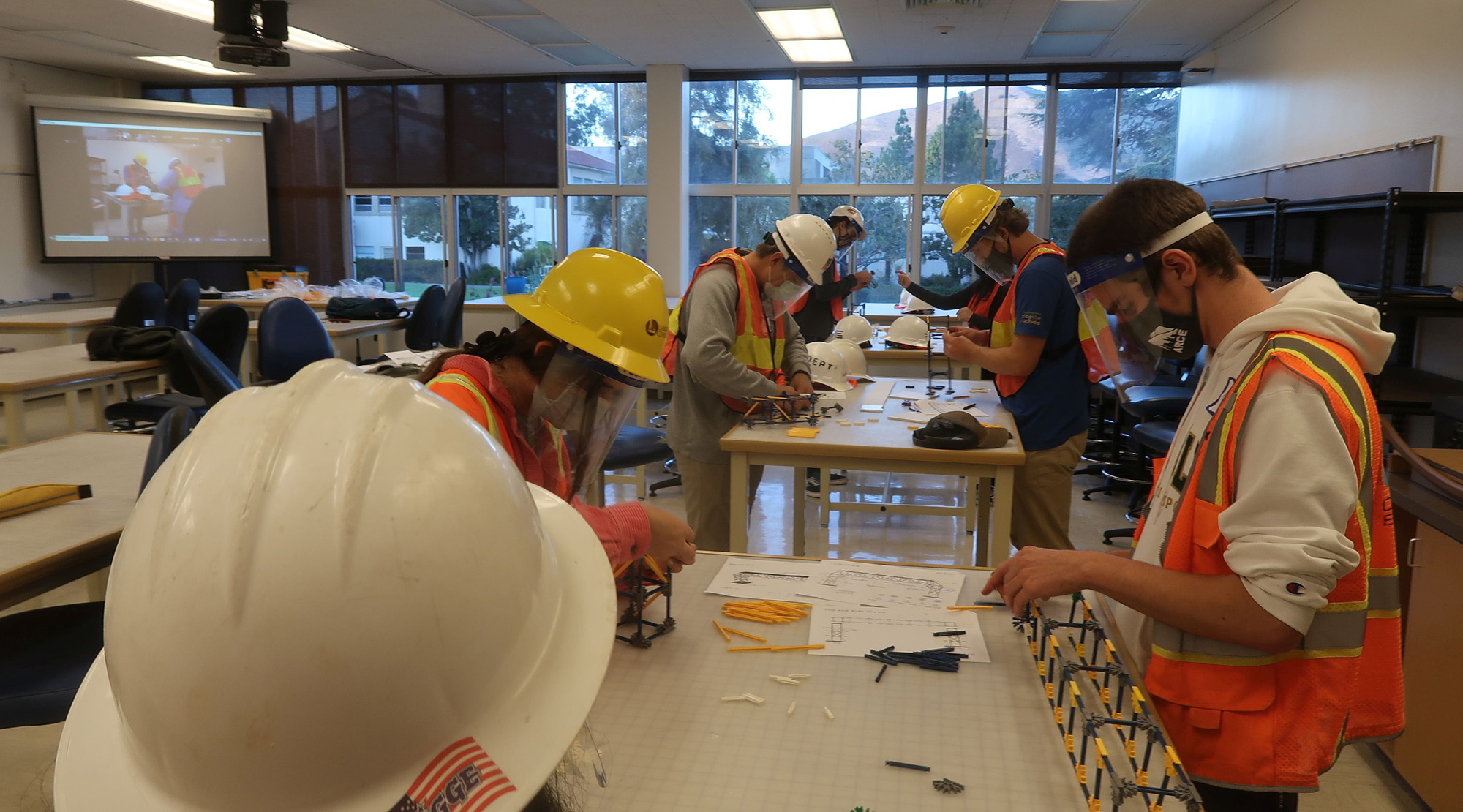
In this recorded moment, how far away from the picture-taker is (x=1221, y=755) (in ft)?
3.97

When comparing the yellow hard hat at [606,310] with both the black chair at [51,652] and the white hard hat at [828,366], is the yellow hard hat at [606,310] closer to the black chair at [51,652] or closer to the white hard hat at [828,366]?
the black chair at [51,652]

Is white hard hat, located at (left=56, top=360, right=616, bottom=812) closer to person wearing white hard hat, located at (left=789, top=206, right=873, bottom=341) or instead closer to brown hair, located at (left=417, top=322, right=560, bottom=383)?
brown hair, located at (left=417, top=322, right=560, bottom=383)

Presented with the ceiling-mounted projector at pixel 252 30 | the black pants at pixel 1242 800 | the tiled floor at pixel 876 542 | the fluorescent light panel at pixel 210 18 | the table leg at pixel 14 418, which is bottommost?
the tiled floor at pixel 876 542

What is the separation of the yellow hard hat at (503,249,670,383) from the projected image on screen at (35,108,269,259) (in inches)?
429

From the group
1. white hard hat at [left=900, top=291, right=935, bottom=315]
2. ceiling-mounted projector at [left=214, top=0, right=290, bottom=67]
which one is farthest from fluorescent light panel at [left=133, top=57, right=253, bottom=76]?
white hard hat at [left=900, top=291, right=935, bottom=315]

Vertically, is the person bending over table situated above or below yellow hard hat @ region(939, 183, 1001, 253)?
below

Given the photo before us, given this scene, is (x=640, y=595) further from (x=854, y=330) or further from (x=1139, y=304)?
(x=854, y=330)

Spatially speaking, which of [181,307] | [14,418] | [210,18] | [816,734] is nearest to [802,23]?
[210,18]

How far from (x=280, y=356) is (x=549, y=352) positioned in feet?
13.8

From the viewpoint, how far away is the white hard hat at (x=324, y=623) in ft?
1.94

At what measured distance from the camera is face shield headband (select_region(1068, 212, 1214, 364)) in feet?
4.30

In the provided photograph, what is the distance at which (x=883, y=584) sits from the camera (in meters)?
1.69

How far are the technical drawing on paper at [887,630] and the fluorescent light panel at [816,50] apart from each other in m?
7.93

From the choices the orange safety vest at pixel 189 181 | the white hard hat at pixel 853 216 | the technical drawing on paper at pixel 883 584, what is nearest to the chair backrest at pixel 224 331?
the white hard hat at pixel 853 216
